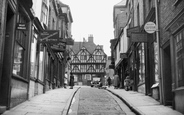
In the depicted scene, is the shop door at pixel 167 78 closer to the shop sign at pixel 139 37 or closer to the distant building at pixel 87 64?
the shop sign at pixel 139 37

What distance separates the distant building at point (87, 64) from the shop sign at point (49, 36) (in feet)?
144

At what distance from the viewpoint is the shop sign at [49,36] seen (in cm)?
1565

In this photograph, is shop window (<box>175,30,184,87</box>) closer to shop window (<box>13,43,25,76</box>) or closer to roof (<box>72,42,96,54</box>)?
shop window (<box>13,43,25,76</box>)

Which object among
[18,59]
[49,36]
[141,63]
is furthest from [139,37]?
[18,59]

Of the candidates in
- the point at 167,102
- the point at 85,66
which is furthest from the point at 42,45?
the point at 85,66

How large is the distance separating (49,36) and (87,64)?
46.0 metres

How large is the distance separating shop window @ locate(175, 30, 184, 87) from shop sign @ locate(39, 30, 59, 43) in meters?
7.54

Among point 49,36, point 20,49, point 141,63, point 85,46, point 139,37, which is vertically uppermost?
point 85,46

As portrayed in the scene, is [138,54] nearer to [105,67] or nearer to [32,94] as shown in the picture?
[32,94]

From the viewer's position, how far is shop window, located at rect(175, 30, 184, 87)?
32.1 ft

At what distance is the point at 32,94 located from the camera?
14914 mm

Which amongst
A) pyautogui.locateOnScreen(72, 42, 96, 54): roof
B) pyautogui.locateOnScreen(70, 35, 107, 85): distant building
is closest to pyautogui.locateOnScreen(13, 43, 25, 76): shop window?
pyautogui.locateOnScreen(70, 35, 107, 85): distant building

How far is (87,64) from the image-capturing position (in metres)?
61.7

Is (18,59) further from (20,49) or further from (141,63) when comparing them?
(141,63)
